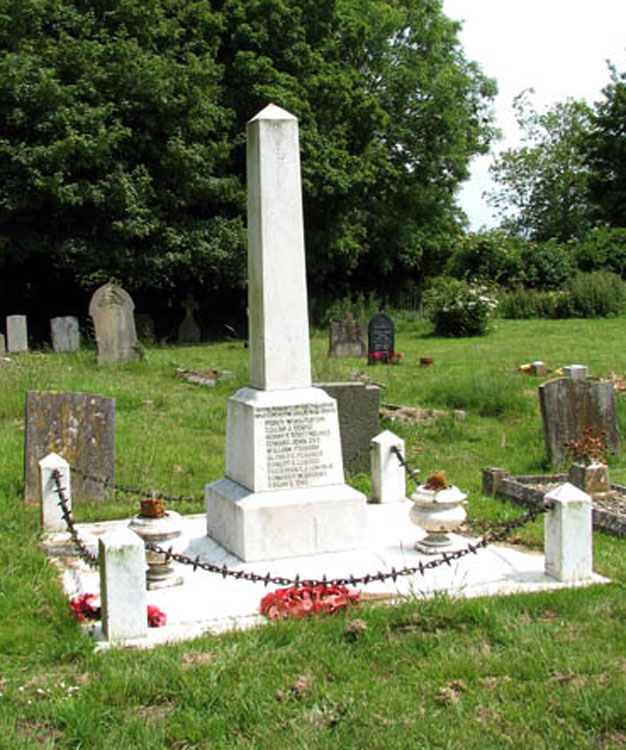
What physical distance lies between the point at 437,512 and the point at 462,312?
17723mm

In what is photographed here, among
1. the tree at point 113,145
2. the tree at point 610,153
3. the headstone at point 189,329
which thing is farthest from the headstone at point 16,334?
the tree at point 610,153

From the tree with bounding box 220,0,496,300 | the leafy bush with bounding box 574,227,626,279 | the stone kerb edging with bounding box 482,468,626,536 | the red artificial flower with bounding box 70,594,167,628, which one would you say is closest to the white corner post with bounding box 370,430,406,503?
the stone kerb edging with bounding box 482,468,626,536

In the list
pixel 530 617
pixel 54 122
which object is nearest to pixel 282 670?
pixel 530 617

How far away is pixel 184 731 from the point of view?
4.19m

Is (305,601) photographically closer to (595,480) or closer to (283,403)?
(283,403)

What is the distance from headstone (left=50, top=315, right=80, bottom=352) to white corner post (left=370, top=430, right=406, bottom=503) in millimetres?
14612

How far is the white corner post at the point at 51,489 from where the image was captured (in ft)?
26.3

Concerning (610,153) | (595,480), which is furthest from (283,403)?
(610,153)

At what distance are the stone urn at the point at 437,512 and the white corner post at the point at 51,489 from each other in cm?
303

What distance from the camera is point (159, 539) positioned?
6.44 meters

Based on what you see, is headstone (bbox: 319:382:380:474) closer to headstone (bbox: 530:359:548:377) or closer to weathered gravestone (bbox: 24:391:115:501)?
weathered gravestone (bbox: 24:391:115:501)

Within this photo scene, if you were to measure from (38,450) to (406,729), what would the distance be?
559cm

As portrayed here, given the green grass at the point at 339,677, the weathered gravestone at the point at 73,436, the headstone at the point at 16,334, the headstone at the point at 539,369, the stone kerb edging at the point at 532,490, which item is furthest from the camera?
the headstone at the point at 16,334

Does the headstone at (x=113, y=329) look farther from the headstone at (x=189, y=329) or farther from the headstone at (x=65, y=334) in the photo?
the headstone at (x=189, y=329)
